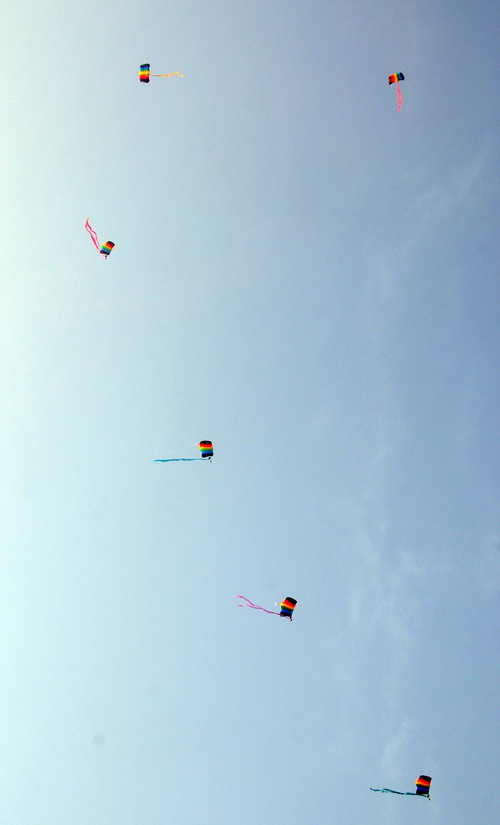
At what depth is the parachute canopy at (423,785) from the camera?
1004 inches

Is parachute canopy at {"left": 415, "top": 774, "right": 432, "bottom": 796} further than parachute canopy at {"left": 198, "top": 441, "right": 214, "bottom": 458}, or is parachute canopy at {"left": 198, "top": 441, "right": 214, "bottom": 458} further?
parachute canopy at {"left": 198, "top": 441, "right": 214, "bottom": 458}

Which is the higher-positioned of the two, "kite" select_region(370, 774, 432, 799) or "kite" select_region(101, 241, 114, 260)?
"kite" select_region(101, 241, 114, 260)

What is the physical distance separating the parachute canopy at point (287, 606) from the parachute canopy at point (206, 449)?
7.26 metres

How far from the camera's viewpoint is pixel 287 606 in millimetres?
27078

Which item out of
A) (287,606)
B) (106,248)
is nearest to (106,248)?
(106,248)

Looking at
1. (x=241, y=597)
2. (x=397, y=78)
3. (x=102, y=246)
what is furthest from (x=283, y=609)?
(x=397, y=78)

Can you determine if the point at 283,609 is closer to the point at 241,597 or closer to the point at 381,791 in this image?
the point at 241,597

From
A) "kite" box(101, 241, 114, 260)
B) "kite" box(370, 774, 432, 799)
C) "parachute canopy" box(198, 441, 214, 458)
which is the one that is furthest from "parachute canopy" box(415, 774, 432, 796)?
"kite" box(101, 241, 114, 260)

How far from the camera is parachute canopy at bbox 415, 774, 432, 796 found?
83.7 ft

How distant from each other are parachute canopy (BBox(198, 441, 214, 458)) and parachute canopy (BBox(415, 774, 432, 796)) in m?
16.3

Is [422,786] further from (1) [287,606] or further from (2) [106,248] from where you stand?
(2) [106,248]

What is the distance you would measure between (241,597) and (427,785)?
10880mm

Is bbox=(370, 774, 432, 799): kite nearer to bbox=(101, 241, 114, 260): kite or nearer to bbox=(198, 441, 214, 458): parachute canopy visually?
bbox=(198, 441, 214, 458): parachute canopy

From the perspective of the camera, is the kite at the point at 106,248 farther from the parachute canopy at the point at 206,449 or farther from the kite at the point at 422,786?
the kite at the point at 422,786
